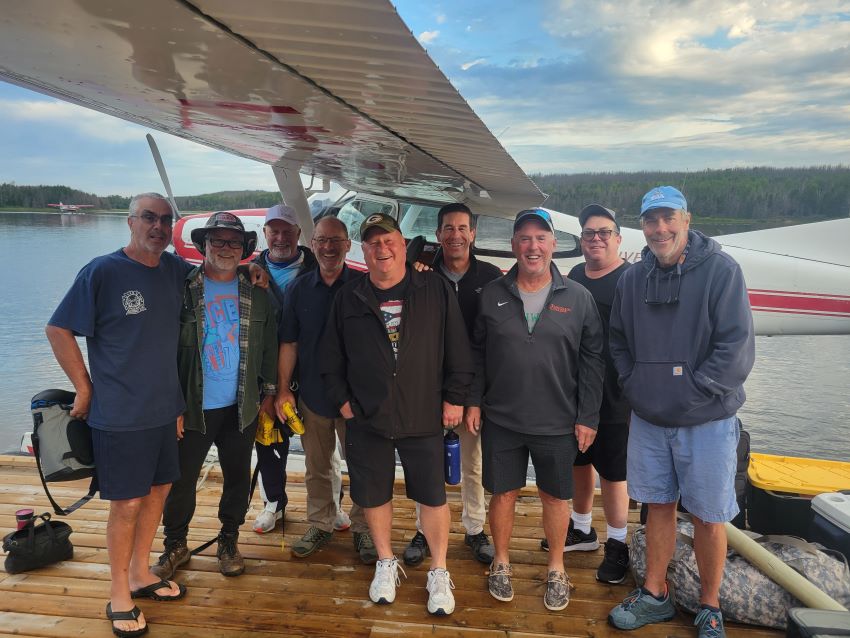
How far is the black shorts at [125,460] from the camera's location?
2104 millimetres

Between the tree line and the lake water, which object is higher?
the tree line

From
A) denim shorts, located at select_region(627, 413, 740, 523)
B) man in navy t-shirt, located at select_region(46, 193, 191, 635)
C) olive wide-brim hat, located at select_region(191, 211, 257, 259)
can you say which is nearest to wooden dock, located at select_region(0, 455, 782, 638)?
man in navy t-shirt, located at select_region(46, 193, 191, 635)

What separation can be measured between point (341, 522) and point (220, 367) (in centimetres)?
121

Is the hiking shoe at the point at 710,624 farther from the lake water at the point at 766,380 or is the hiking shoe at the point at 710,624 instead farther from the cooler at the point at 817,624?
the lake water at the point at 766,380

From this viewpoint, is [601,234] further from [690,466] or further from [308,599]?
[308,599]

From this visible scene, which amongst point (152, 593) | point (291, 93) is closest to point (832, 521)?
point (291, 93)

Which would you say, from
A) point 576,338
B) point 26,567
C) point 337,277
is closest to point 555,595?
point 576,338

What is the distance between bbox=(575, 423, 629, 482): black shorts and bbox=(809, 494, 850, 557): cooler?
37.4 inches

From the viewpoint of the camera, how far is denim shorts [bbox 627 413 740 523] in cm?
202

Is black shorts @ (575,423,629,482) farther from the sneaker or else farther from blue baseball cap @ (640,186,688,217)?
blue baseball cap @ (640,186,688,217)

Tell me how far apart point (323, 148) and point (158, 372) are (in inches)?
69.6

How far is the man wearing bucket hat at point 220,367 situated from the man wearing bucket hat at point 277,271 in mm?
363

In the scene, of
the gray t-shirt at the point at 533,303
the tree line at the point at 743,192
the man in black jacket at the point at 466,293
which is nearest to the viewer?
the gray t-shirt at the point at 533,303

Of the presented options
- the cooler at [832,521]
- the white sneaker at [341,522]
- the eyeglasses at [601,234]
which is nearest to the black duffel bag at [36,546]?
the white sneaker at [341,522]
